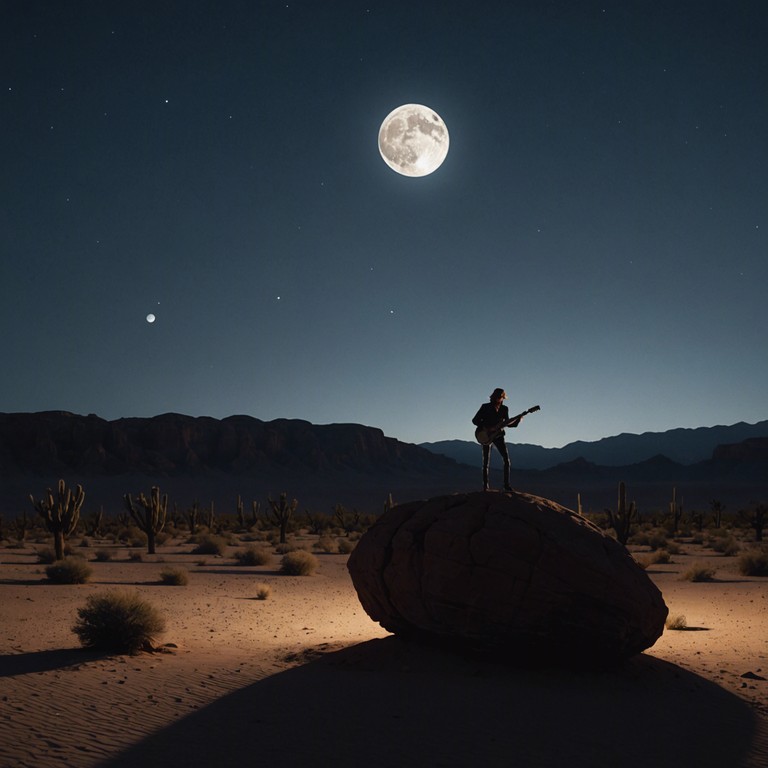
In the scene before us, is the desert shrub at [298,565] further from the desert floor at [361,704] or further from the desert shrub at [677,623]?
the desert shrub at [677,623]

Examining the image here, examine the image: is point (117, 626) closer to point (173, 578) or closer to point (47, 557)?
point (173, 578)

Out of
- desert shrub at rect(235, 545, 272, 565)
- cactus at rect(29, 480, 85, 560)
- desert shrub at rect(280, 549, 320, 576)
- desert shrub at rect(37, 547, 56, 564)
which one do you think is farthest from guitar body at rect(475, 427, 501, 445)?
desert shrub at rect(37, 547, 56, 564)

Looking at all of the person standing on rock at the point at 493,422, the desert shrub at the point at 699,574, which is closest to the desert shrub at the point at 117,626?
the person standing on rock at the point at 493,422

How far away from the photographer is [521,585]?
→ 8.93 m

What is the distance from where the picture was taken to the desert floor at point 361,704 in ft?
21.6

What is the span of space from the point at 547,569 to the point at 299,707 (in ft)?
11.6

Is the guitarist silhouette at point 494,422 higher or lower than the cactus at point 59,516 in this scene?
higher

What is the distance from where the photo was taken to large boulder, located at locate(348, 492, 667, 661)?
29.1 feet

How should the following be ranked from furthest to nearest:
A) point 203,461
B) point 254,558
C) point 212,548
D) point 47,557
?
point 203,461 < point 212,548 < point 254,558 < point 47,557

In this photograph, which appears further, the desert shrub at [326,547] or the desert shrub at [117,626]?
the desert shrub at [326,547]

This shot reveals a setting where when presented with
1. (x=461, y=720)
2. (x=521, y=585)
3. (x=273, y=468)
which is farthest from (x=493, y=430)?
(x=273, y=468)

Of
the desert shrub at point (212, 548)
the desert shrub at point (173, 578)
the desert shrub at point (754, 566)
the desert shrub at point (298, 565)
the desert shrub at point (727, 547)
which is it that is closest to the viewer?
the desert shrub at point (173, 578)

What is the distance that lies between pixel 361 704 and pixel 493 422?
14.9 ft

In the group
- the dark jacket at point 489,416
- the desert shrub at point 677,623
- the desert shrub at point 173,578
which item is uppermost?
the dark jacket at point 489,416
